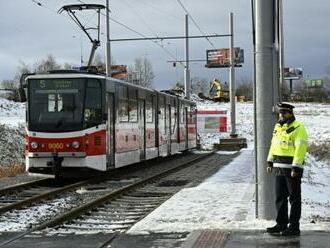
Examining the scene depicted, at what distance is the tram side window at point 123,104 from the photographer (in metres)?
21.8

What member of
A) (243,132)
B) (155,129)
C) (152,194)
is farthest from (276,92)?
(243,132)

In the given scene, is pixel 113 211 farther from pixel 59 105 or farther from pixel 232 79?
pixel 232 79

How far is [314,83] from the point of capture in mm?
153000

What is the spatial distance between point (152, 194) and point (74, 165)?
3481mm

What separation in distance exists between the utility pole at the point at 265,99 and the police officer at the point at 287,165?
70 cm

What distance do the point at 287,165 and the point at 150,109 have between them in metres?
17.8

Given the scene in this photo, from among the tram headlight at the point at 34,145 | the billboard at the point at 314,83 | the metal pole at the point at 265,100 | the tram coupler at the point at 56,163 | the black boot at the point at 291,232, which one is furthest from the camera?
the billboard at the point at 314,83

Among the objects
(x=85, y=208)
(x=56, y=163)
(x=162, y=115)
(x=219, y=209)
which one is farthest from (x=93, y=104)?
(x=162, y=115)

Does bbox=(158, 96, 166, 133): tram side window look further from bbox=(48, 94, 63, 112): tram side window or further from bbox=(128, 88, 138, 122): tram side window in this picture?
bbox=(48, 94, 63, 112): tram side window

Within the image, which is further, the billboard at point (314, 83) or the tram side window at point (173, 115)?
the billboard at point (314, 83)

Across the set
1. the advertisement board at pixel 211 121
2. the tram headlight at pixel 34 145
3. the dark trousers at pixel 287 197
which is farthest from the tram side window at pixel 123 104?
the advertisement board at pixel 211 121

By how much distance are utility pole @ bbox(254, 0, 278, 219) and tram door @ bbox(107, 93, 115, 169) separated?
10.3 metres

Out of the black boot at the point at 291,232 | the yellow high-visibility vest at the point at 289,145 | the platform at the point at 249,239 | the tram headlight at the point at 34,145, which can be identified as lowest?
the platform at the point at 249,239

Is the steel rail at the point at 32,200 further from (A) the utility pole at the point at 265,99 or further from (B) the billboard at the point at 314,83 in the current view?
(B) the billboard at the point at 314,83
